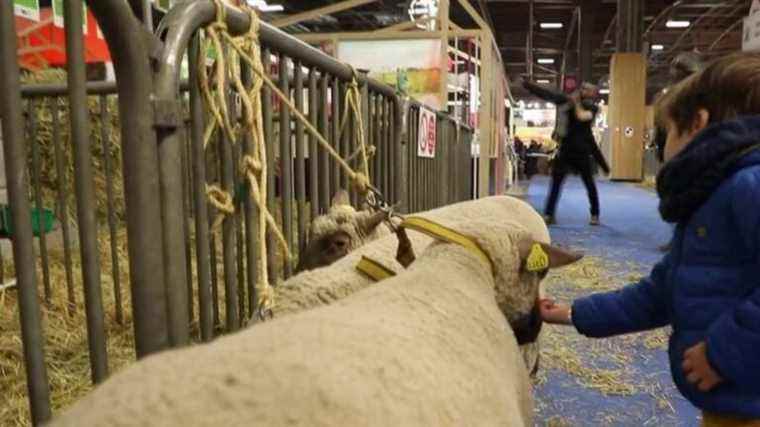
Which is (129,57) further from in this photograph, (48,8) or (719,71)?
(48,8)

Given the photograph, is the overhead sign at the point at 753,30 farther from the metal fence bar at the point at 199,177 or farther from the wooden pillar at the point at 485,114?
the metal fence bar at the point at 199,177

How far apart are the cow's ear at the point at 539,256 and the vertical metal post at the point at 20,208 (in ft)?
2.76

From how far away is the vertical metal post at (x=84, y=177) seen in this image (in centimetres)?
95

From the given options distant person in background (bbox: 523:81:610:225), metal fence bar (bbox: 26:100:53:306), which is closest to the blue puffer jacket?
metal fence bar (bbox: 26:100:53:306)

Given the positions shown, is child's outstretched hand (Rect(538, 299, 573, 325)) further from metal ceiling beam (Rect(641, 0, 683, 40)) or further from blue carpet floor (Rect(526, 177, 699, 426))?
metal ceiling beam (Rect(641, 0, 683, 40))

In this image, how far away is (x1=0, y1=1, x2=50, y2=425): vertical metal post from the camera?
831 mm

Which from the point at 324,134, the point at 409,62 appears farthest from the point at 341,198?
the point at 409,62

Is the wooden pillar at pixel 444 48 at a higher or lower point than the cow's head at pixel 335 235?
higher

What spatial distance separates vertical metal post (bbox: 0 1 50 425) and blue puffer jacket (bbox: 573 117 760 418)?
120cm

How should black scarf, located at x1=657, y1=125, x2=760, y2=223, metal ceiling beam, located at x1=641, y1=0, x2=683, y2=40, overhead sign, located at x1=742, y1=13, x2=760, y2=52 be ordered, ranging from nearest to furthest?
black scarf, located at x1=657, y1=125, x2=760, y2=223
overhead sign, located at x1=742, y1=13, x2=760, y2=52
metal ceiling beam, located at x1=641, y1=0, x2=683, y2=40

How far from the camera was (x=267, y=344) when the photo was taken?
2.13 ft

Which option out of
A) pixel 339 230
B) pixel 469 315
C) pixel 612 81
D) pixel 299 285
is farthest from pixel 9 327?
pixel 612 81

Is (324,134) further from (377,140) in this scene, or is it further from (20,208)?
(20,208)

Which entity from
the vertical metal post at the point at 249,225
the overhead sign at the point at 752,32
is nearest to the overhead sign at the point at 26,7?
the vertical metal post at the point at 249,225
